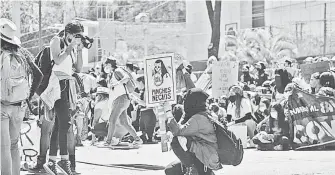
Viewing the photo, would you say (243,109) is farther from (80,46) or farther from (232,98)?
(80,46)

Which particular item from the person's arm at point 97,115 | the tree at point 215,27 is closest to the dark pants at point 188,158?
the person's arm at point 97,115

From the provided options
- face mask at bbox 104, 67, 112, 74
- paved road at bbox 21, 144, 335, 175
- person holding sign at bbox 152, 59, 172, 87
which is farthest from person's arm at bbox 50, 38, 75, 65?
face mask at bbox 104, 67, 112, 74

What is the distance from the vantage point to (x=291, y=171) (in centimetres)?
805

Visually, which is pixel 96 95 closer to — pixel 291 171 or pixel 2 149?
pixel 291 171

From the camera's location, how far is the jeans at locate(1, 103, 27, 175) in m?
6.14

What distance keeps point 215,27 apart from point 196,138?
26.8 metres

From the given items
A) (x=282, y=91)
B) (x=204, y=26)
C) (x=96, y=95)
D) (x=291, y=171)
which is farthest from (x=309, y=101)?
(x=204, y=26)

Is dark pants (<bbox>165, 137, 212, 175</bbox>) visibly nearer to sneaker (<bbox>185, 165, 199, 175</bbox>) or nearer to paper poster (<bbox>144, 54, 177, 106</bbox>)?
sneaker (<bbox>185, 165, 199, 175</bbox>)

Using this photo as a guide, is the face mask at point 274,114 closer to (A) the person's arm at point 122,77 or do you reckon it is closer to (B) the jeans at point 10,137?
(A) the person's arm at point 122,77

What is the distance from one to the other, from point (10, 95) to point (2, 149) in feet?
1.65

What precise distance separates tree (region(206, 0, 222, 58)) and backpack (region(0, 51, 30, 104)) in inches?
987

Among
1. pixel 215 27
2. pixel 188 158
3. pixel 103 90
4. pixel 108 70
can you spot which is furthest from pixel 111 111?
pixel 215 27

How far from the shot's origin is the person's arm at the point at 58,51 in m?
7.26

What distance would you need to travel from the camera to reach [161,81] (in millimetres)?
9070
